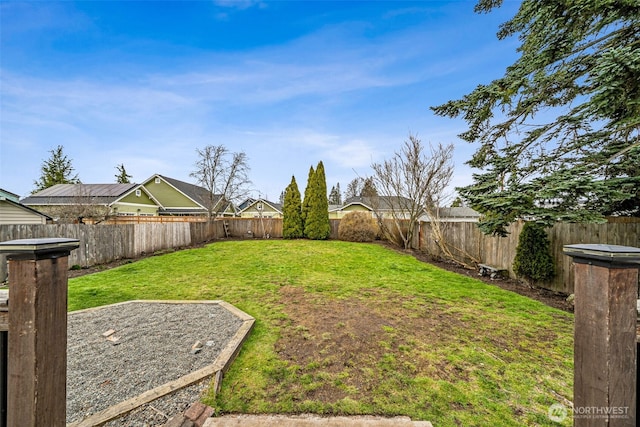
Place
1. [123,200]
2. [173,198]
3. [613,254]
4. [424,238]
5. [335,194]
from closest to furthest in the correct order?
[613,254]
[424,238]
[123,200]
[173,198]
[335,194]

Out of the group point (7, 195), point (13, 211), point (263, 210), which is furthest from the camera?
point (263, 210)

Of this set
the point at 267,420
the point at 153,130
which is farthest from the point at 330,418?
the point at 153,130

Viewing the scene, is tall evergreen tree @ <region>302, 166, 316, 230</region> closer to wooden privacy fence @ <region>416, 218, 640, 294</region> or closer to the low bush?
the low bush

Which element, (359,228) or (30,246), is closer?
(30,246)

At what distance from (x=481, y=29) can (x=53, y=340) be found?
10803 millimetres

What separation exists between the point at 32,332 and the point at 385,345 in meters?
3.38

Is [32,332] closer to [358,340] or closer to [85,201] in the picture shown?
[358,340]

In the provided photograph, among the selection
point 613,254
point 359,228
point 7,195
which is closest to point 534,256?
point 613,254

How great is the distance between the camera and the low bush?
1468cm

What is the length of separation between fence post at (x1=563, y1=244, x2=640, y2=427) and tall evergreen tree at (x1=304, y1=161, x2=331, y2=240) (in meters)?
15.1

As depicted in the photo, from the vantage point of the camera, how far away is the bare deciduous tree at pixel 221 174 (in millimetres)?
18719

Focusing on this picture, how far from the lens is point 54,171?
1100 inches

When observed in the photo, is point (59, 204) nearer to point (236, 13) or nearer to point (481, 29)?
point (236, 13)

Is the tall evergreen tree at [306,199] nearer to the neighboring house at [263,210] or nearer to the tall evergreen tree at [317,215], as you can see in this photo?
the tall evergreen tree at [317,215]
